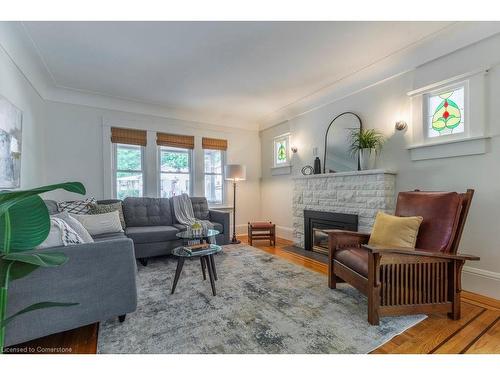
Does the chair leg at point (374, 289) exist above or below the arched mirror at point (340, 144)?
below

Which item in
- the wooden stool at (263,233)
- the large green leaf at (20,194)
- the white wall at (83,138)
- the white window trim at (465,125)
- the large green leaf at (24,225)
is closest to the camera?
the large green leaf at (20,194)

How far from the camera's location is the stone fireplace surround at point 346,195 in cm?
290

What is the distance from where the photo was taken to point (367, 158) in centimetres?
309

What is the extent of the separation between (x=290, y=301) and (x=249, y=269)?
35.7 inches

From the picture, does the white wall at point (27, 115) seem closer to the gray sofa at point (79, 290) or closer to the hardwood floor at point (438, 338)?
the gray sofa at point (79, 290)

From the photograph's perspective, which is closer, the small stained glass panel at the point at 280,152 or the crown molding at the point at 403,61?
the crown molding at the point at 403,61

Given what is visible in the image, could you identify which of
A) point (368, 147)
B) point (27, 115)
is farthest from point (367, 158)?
point (27, 115)

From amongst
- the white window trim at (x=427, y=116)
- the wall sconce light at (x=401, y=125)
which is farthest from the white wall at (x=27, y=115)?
the white window trim at (x=427, y=116)

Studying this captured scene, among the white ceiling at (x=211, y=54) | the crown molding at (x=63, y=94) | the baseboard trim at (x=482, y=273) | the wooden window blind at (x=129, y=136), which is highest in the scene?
the white ceiling at (x=211, y=54)

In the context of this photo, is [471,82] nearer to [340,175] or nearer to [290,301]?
[340,175]

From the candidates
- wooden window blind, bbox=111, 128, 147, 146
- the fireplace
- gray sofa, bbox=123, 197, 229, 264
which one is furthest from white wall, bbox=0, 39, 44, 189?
the fireplace

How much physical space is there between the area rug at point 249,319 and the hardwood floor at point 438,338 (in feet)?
0.21

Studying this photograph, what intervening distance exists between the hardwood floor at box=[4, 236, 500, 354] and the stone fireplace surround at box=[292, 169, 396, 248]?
124 centimetres
